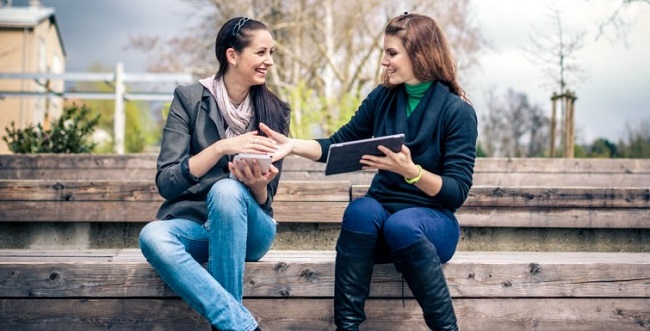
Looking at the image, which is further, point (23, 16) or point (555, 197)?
point (23, 16)

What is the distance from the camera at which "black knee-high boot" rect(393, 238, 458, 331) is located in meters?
2.60

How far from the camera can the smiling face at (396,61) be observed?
2.85m

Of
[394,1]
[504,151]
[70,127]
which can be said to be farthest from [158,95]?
[394,1]

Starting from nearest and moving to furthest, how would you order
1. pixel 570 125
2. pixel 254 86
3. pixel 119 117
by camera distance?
pixel 254 86
pixel 570 125
pixel 119 117

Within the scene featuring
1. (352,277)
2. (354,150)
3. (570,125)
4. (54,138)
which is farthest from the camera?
(570,125)

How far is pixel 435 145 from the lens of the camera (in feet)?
9.22

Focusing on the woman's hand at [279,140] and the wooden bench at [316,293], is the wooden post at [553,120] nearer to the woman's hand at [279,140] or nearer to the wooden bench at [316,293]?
the wooden bench at [316,293]

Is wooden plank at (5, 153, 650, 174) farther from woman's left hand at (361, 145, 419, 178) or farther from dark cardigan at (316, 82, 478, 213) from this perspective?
woman's left hand at (361, 145, 419, 178)

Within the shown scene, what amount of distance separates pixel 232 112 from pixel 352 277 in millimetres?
822

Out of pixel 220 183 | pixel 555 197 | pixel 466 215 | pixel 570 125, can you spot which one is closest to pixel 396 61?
pixel 220 183

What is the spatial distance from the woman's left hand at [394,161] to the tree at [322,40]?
12931 millimetres

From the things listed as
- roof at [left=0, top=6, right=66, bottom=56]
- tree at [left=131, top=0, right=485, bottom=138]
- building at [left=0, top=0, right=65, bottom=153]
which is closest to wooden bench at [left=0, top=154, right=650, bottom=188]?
tree at [left=131, top=0, right=485, bottom=138]

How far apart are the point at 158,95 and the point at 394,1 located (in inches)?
354

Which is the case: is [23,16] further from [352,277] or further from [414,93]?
[352,277]
